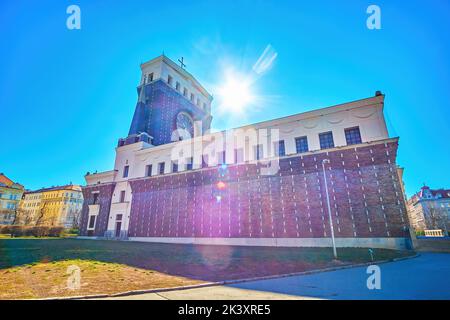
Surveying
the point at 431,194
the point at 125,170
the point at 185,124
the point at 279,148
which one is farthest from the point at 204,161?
the point at 431,194

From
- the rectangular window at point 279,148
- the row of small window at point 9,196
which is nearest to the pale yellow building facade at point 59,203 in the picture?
the row of small window at point 9,196

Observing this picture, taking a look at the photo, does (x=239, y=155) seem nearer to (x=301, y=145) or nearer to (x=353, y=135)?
(x=301, y=145)

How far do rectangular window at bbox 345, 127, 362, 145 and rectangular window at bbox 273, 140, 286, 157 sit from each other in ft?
20.5

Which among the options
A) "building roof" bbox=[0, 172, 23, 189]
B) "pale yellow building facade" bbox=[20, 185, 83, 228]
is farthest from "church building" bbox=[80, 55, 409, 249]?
"building roof" bbox=[0, 172, 23, 189]

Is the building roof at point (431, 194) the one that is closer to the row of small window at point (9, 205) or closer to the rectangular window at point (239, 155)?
the rectangular window at point (239, 155)

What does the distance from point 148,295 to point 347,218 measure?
1837 centimetres

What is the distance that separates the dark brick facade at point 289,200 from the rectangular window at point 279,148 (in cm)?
126

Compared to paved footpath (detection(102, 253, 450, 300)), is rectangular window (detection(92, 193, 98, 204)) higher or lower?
higher

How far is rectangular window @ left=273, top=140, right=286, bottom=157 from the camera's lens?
24.0 m

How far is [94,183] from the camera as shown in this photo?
38.7 metres

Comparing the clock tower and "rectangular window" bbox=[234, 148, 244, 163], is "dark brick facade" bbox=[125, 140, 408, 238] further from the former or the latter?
the clock tower

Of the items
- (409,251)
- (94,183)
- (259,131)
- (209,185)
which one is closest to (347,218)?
(409,251)

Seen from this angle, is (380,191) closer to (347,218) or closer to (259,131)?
(347,218)

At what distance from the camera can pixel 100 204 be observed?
1410 inches
